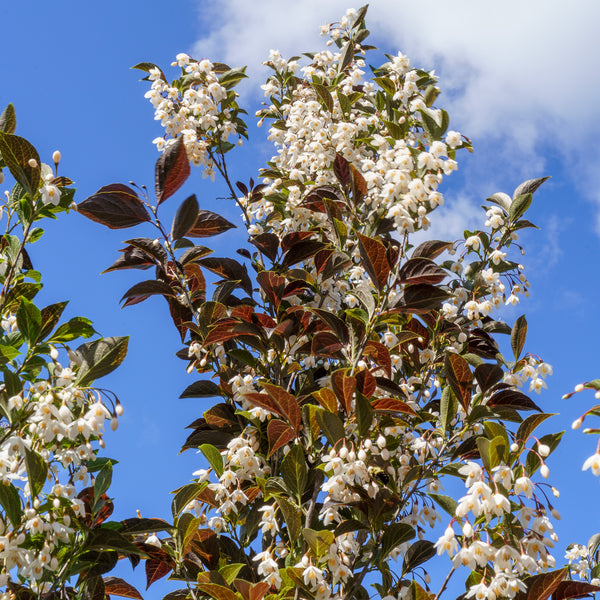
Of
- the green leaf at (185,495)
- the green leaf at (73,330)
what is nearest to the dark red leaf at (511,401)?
the green leaf at (185,495)

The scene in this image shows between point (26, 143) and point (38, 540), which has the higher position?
point (26, 143)

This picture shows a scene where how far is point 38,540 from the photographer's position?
8.29 feet

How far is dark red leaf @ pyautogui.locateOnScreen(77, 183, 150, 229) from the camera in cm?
315

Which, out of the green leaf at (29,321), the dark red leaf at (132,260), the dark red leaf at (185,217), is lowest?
the green leaf at (29,321)

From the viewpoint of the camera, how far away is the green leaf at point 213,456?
3.03 metres

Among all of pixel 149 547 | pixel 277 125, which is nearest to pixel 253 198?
pixel 277 125

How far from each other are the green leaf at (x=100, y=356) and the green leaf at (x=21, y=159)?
710 millimetres

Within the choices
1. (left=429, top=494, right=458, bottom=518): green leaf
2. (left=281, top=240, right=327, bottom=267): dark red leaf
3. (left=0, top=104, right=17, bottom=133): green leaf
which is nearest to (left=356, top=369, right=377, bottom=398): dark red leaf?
(left=429, top=494, right=458, bottom=518): green leaf

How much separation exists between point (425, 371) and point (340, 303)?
2.26ft

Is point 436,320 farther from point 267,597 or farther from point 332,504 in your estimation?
point 267,597

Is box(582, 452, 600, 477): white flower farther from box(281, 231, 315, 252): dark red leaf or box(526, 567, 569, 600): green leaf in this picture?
box(281, 231, 315, 252): dark red leaf

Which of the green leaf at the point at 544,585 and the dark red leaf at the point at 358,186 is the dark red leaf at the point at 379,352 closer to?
the dark red leaf at the point at 358,186

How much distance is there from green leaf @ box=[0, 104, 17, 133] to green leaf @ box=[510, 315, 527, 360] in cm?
275

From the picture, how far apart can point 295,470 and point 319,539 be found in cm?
36
